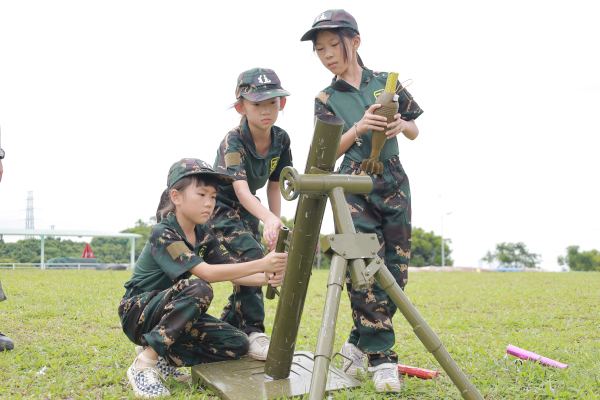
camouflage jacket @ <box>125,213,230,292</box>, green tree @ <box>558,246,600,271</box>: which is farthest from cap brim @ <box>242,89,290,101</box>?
green tree @ <box>558,246,600,271</box>

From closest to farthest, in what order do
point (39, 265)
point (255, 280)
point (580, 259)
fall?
point (255, 280), point (39, 265), point (580, 259)

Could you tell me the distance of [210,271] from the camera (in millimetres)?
2527

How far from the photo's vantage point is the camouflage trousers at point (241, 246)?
3004 millimetres

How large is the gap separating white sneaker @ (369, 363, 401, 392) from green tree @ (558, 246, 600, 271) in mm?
52986

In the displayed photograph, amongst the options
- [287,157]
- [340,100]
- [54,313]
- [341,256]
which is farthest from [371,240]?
[54,313]

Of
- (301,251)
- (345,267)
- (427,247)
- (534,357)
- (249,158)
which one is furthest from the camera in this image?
(427,247)

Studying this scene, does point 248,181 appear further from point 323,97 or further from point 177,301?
point 177,301

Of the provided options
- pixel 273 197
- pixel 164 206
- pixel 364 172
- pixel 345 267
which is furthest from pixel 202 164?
pixel 345 267

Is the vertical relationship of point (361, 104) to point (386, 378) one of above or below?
above

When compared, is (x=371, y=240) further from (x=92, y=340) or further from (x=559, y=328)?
(x=559, y=328)

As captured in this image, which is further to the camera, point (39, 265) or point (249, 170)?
point (39, 265)

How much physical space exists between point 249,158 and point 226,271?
2.94 ft

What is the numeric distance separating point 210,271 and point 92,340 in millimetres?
1652

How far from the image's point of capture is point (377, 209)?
8.95 feet
